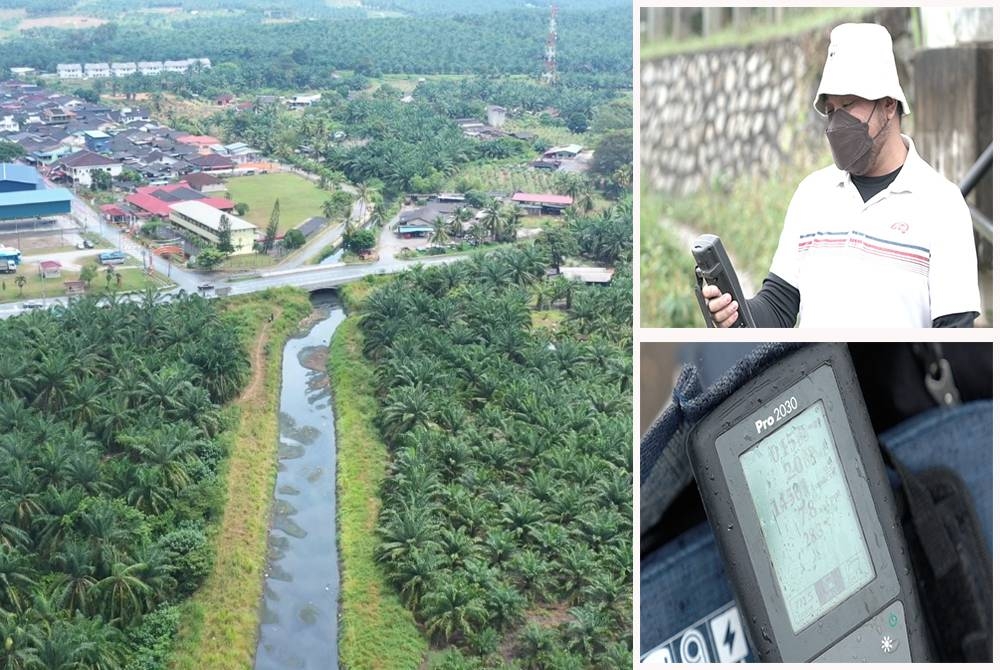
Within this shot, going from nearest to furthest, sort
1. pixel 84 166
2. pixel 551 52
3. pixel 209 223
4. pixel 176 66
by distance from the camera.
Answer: pixel 209 223 → pixel 84 166 → pixel 176 66 → pixel 551 52

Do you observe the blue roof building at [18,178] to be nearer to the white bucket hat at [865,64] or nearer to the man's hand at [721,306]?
the man's hand at [721,306]

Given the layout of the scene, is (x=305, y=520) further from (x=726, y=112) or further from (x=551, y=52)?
(x=551, y=52)

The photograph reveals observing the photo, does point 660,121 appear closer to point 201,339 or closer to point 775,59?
point 775,59

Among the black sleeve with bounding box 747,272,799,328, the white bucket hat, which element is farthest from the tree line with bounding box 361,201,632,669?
the white bucket hat

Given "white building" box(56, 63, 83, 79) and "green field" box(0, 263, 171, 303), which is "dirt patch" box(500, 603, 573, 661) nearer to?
"green field" box(0, 263, 171, 303)

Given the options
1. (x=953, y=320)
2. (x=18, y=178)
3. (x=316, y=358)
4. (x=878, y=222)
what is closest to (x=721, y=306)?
(x=878, y=222)

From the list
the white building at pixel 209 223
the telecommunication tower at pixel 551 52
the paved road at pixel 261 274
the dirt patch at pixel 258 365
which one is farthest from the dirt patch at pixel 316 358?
the telecommunication tower at pixel 551 52
